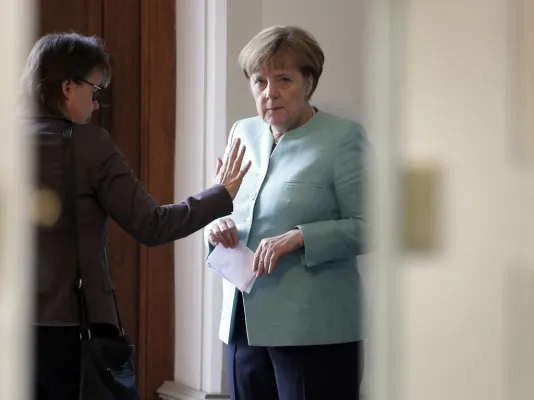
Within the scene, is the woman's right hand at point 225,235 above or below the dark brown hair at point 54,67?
below

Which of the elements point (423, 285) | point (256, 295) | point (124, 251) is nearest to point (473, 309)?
point (423, 285)

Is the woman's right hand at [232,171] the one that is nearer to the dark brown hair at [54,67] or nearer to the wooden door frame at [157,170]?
the dark brown hair at [54,67]

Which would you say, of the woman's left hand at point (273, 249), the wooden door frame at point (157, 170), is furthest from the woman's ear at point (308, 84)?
the wooden door frame at point (157, 170)

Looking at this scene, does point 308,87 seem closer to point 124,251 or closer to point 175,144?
point 175,144

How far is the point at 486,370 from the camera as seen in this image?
48 centimetres

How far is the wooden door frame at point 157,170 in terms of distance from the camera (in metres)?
2.97

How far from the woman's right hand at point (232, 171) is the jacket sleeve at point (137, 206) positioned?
0.07 m

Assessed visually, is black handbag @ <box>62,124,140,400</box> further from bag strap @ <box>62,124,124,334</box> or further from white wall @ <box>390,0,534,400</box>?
white wall @ <box>390,0,534,400</box>

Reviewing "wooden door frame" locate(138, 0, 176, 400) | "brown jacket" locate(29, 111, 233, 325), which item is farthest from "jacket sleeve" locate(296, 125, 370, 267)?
"wooden door frame" locate(138, 0, 176, 400)

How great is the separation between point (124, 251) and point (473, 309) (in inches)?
103

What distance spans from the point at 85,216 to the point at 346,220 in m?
0.63

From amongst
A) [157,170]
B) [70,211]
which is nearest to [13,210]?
[70,211]

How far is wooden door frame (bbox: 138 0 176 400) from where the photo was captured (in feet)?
9.75

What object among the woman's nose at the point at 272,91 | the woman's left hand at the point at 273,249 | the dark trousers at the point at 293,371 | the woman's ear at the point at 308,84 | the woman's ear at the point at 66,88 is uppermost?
the woman's ear at the point at 308,84
